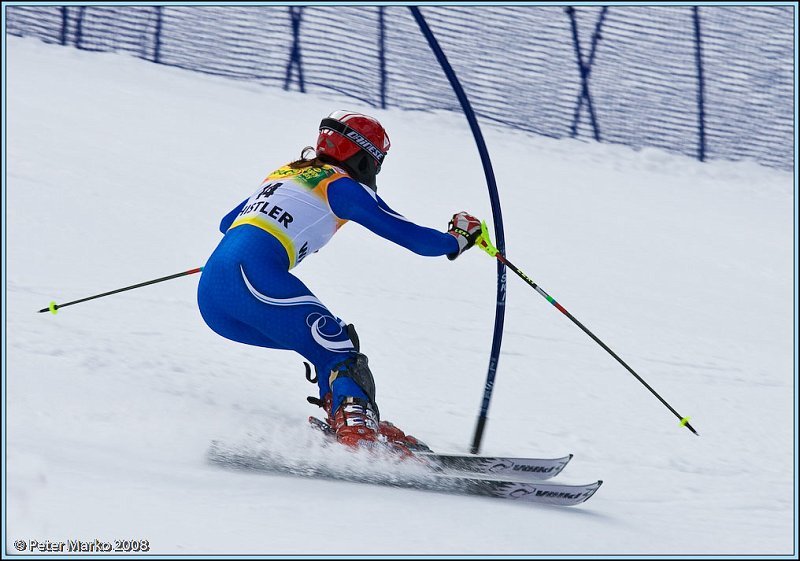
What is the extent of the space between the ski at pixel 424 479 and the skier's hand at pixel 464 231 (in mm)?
957

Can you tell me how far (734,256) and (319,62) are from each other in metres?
6.18

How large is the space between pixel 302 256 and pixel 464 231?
717 mm

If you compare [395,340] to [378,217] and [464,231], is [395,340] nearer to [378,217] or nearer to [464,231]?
[464,231]

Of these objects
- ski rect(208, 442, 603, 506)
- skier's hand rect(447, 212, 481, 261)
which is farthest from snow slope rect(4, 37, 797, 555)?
skier's hand rect(447, 212, 481, 261)

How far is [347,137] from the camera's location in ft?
13.6

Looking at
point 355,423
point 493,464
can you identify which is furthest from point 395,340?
point 355,423

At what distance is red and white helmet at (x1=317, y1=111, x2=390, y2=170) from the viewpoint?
13.6 feet

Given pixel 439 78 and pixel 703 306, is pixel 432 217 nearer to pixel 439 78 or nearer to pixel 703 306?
pixel 703 306

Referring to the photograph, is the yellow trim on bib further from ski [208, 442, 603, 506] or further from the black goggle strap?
ski [208, 442, 603, 506]

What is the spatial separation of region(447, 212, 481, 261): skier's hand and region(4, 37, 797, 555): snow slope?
3.51 feet

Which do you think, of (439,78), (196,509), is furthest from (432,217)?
(196,509)

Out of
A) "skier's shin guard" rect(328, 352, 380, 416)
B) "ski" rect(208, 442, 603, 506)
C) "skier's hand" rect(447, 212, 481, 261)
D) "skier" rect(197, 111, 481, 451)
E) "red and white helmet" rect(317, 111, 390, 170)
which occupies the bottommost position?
"ski" rect(208, 442, 603, 506)

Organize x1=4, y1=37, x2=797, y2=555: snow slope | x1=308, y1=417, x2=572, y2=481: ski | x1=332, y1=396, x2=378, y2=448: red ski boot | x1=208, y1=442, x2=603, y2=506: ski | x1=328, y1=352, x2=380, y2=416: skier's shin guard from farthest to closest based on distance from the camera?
x1=308, y1=417, x2=572, y2=481: ski
x1=328, y1=352, x2=380, y2=416: skier's shin guard
x1=332, y1=396, x2=378, y2=448: red ski boot
x1=208, y1=442, x2=603, y2=506: ski
x1=4, y1=37, x2=797, y2=555: snow slope

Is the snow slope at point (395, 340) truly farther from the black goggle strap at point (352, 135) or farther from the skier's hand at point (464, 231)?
the black goggle strap at point (352, 135)
